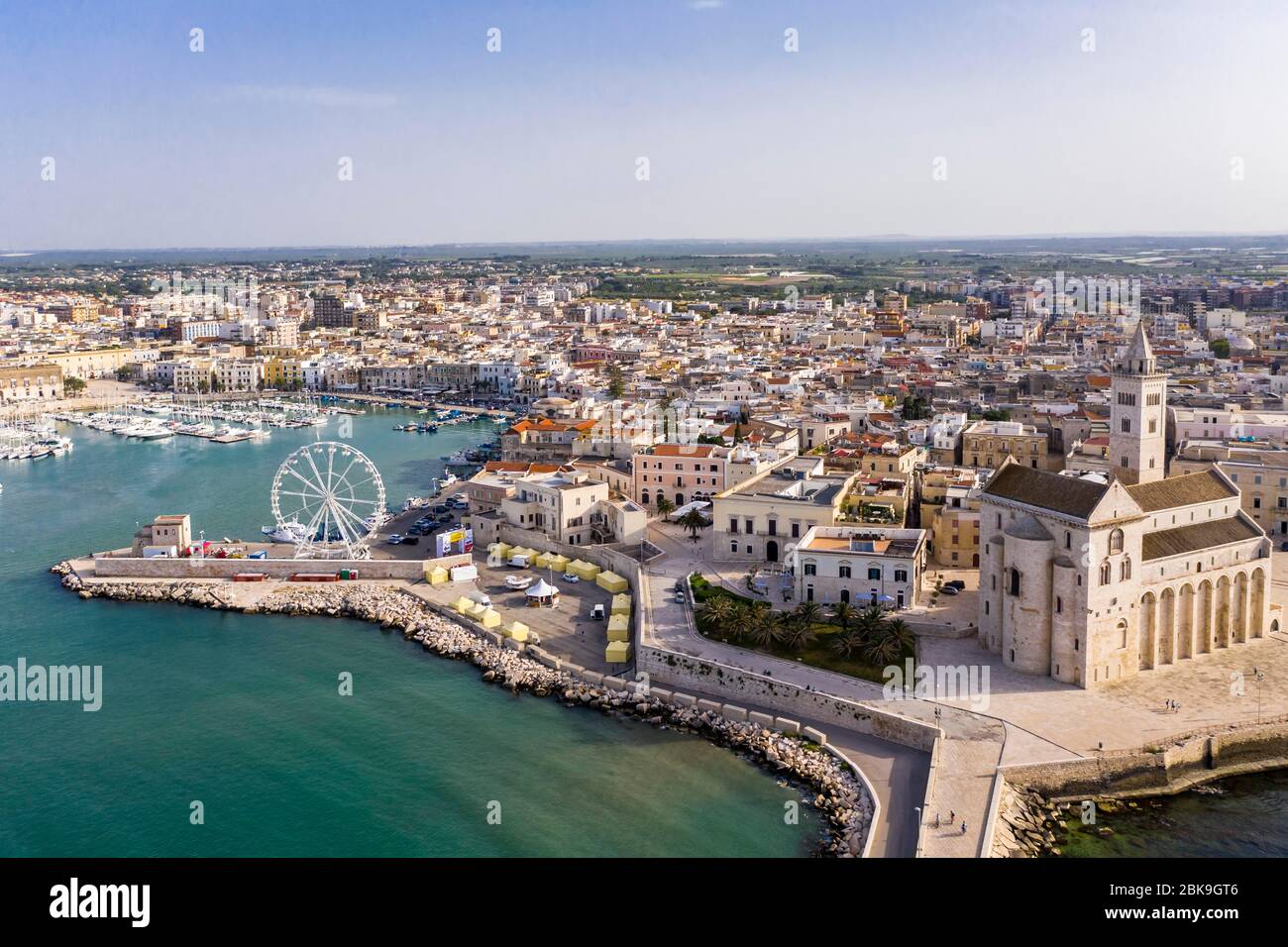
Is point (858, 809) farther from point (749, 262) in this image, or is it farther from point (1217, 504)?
point (749, 262)

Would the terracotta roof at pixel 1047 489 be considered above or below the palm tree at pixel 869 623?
above

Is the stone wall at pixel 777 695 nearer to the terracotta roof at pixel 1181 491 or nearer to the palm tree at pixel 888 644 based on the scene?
the palm tree at pixel 888 644

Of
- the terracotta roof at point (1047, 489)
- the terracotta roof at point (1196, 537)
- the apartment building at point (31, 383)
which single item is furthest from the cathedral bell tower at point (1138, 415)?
the apartment building at point (31, 383)

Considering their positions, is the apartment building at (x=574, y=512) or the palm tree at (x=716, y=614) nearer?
the palm tree at (x=716, y=614)

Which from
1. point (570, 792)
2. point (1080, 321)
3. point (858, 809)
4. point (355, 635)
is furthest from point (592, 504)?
point (1080, 321)

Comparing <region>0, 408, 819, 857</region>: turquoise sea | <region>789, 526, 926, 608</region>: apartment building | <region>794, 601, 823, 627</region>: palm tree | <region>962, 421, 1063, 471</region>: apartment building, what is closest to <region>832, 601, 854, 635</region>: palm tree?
<region>794, 601, 823, 627</region>: palm tree

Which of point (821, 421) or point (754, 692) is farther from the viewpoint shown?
point (821, 421)

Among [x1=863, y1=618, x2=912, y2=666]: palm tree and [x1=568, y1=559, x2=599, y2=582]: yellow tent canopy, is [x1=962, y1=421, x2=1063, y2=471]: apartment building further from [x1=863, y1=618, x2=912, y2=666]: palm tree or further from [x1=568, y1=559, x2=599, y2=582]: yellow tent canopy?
[x1=863, y1=618, x2=912, y2=666]: palm tree
